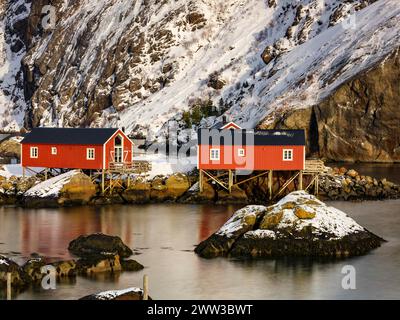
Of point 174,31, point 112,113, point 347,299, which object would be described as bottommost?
point 347,299

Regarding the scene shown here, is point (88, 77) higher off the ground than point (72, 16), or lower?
lower

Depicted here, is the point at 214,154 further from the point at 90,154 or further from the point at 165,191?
the point at 90,154

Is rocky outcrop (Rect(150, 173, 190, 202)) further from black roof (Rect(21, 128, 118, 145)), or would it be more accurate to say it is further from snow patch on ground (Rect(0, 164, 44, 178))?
snow patch on ground (Rect(0, 164, 44, 178))

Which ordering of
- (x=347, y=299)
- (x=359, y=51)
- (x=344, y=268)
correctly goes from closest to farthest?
(x=347, y=299) → (x=344, y=268) → (x=359, y=51)

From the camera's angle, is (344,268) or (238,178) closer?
(344,268)

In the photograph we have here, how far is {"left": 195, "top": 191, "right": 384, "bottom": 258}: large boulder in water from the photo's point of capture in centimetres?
4853

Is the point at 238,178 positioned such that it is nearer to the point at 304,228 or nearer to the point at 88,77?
the point at 304,228

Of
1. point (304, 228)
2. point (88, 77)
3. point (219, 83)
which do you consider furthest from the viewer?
point (88, 77)

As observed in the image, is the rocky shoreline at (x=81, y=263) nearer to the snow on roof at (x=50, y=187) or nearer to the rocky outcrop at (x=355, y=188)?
the snow on roof at (x=50, y=187)

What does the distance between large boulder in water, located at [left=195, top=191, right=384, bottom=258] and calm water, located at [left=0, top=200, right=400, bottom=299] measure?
3.79 feet

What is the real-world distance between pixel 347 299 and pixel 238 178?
36725 mm

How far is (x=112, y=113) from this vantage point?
142 meters

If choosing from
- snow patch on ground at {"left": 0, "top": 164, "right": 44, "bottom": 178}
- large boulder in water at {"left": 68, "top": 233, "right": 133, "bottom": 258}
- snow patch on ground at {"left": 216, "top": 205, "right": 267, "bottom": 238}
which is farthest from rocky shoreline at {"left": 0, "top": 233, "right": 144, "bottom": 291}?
snow patch on ground at {"left": 0, "top": 164, "right": 44, "bottom": 178}
